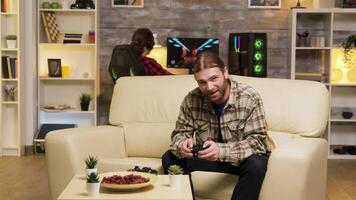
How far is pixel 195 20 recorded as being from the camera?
6910mm

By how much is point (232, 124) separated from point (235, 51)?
349 cm

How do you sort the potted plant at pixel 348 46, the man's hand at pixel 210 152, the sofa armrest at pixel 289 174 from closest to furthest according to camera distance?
the sofa armrest at pixel 289 174 → the man's hand at pixel 210 152 → the potted plant at pixel 348 46

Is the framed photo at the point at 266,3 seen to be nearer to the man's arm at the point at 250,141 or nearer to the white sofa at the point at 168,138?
the white sofa at the point at 168,138

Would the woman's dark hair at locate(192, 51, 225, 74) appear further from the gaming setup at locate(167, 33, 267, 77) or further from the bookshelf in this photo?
the bookshelf

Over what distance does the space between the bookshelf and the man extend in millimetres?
3422

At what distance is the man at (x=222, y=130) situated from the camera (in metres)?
3.03

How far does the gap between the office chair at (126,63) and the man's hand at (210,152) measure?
2498 mm

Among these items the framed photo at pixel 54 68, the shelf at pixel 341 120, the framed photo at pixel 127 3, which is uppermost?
the framed photo at pixel 127 3

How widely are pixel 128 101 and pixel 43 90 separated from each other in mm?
3092

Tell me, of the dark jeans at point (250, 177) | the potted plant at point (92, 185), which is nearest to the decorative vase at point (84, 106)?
the dark jeans at point (250, 177)

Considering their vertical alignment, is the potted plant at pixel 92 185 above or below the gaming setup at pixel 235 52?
below

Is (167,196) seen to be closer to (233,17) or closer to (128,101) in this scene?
(128,101)

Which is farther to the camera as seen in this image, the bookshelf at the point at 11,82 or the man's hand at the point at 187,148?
the bookshelf at the point at 11,82

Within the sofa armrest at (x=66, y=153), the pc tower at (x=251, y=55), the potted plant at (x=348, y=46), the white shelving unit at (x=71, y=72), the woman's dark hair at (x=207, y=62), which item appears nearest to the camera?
the woman's dark hair at (x=207, y=62)
